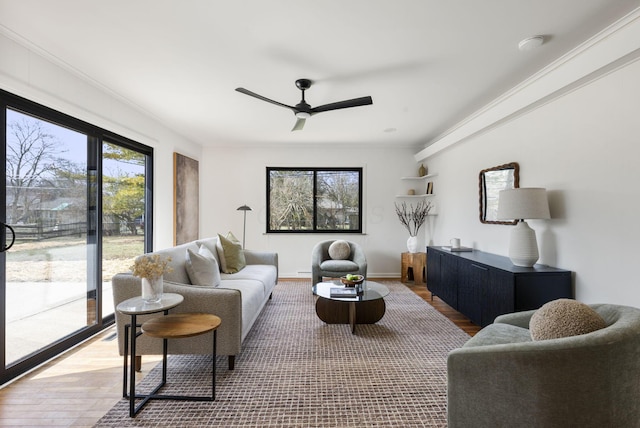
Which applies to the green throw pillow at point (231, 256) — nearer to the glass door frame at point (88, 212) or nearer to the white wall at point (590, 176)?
the glass door frame at point (88, 212)

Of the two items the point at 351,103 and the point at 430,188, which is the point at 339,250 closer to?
the point at 430,188

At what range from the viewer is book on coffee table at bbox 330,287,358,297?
3.18 meters

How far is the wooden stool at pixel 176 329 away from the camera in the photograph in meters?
1.90

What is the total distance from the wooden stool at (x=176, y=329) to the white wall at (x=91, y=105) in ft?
6.54

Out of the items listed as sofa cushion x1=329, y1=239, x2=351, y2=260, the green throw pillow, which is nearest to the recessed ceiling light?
sofa cushion x1=329, y1=239, x2=351, y2=260

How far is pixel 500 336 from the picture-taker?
1.83 m

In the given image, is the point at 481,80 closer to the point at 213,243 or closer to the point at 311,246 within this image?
the point at 213,243

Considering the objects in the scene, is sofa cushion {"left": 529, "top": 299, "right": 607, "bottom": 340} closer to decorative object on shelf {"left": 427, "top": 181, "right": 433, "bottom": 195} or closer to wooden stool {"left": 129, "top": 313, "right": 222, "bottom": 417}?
wooden stool {"left": 129, "top": 313, "right": 222, "bottom": 417}

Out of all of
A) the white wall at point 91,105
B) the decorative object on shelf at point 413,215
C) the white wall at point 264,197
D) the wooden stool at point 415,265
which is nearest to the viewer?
the white wall at point 91,105

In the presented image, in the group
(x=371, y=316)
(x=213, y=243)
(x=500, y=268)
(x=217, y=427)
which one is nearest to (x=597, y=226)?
(x=500, y=268)

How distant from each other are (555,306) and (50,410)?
9.87ft

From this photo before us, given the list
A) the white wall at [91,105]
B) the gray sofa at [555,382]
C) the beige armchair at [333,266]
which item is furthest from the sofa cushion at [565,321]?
the white wall at [91,105]

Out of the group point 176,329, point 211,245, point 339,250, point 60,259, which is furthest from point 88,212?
point 339,250

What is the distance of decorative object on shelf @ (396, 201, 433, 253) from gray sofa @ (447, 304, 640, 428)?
440cm
